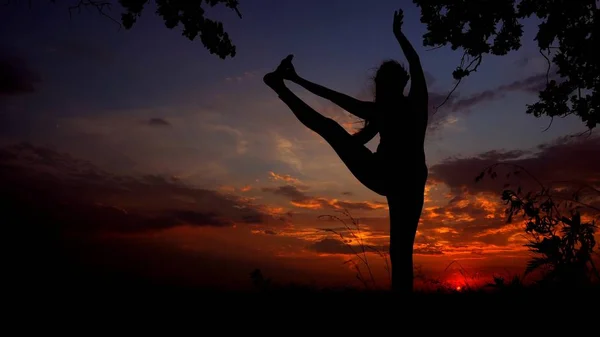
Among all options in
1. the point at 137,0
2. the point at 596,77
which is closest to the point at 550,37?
the point at 596,77

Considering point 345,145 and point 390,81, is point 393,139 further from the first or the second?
point 390,81

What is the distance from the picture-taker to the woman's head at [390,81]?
5793mm

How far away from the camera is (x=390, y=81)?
5.84m

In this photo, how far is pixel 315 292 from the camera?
16.8 feet

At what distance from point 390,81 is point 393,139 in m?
0.89

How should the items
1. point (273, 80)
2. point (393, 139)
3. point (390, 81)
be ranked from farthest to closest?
point (390, 81) → point (273, 80) → point (393, 139)

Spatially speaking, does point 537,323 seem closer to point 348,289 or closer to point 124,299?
point 348,289

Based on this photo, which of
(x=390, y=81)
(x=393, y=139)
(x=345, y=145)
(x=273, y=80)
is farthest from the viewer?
(x=390, y=81)

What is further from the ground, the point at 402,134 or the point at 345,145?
the point at 402,134

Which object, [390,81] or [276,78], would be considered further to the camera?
[390,81]

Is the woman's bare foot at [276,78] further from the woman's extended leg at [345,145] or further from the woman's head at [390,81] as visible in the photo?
the woman's head at [390,81]

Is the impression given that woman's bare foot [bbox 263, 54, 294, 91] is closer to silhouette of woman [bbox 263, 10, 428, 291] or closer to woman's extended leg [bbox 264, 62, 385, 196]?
silhouette of woman [bbox 263, 10, 428, 291]

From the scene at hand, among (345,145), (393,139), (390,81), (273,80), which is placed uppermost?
(390,81)

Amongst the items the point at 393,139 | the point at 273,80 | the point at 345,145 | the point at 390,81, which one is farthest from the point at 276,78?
the point at 393,139
